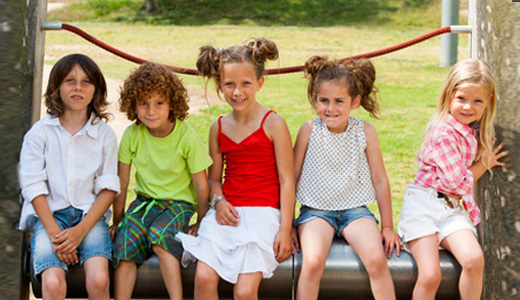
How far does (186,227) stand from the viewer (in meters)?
3.20

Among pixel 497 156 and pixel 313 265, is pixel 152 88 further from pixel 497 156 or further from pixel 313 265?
pixel 497 156

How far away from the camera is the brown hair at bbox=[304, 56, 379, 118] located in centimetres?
324

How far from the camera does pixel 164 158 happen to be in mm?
3248

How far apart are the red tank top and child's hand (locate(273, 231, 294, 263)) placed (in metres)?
0.22

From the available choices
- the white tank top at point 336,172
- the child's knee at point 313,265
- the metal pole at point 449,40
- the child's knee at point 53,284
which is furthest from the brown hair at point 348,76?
the metal pole at point 449,40

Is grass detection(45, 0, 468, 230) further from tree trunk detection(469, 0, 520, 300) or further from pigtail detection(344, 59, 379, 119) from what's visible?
tree trunk detection(469, 0, 520, 300)

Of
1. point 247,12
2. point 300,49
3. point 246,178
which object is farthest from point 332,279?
point 247,12

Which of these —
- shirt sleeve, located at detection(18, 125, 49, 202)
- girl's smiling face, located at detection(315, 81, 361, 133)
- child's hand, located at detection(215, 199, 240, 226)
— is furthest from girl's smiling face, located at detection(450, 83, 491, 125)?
shirt sleeve, located at detection(18, 125, 49, 202)

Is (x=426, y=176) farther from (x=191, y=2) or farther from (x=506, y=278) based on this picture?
(x=191, y=2)

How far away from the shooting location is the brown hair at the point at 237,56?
3201mm

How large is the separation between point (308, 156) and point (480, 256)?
97cm

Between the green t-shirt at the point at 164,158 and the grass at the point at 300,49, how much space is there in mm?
564

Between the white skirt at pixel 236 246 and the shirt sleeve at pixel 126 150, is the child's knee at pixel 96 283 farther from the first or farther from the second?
the shirt sleeve at pixel 126 150

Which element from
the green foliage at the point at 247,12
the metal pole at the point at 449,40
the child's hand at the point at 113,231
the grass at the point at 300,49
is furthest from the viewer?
the green foliage at the point at 247,12
